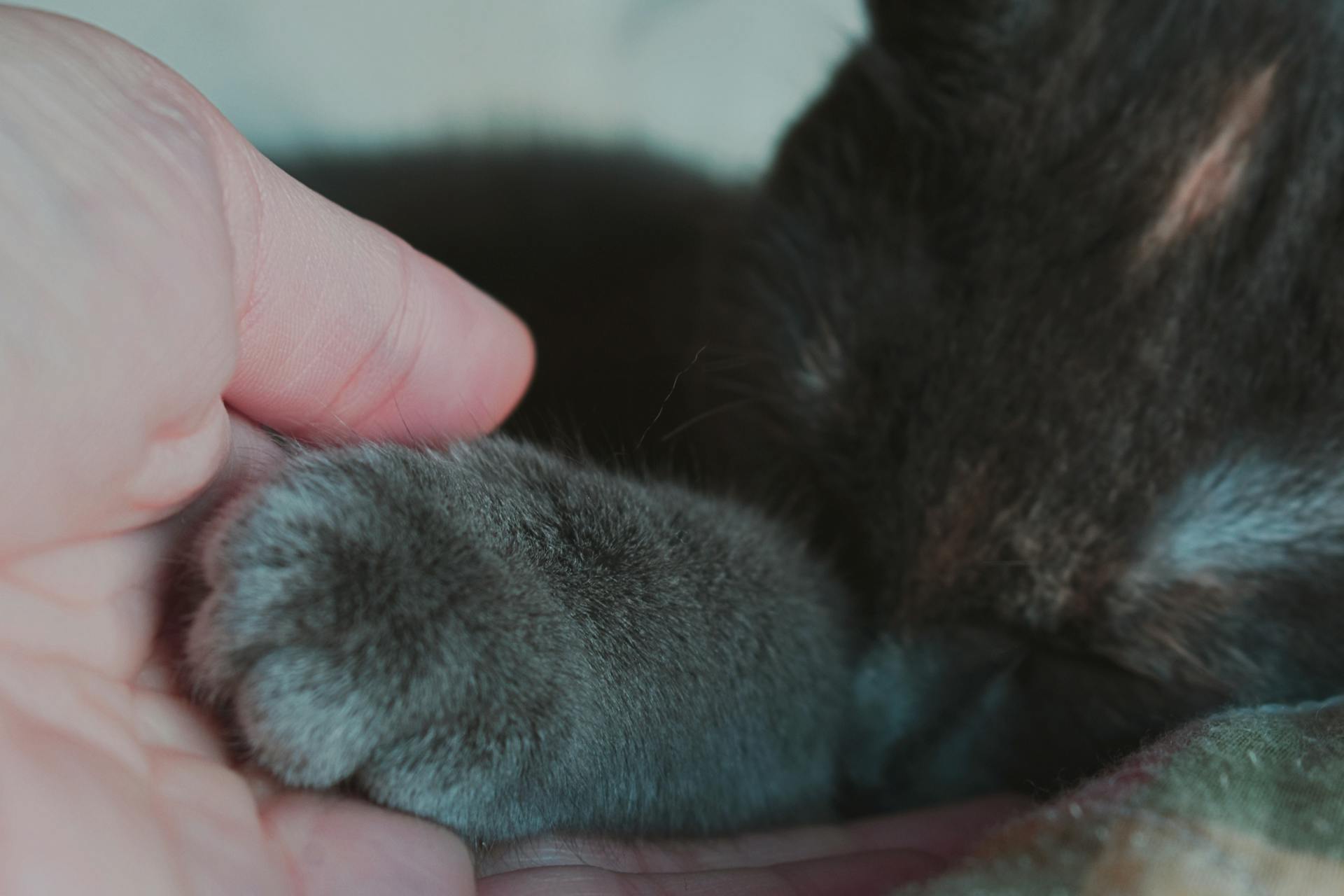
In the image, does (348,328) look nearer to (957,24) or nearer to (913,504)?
(913,504)

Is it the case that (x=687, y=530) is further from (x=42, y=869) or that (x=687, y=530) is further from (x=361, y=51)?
(x=361, y=51)

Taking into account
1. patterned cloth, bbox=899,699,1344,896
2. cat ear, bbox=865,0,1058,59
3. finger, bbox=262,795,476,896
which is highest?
cat ear, bbox=865,0,1058,59

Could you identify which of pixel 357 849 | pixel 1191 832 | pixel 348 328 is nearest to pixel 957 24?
pixel 348 328

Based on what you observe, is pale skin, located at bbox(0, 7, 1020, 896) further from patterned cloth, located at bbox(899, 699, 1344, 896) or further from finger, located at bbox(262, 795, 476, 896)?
patterned cloth, located at bbox(899, 699, 1344, 896)

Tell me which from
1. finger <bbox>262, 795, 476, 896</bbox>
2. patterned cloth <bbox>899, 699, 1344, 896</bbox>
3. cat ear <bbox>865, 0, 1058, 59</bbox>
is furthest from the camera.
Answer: cat ear <bbox>865, 0, 1058, 59</bbox>

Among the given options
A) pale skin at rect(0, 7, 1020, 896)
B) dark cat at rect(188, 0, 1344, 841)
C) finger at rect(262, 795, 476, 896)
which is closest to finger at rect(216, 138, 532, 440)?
pale skin at rect(0, 7, 1020, 896)

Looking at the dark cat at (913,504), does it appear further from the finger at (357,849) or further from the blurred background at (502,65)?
the blurred background at (502,65)
